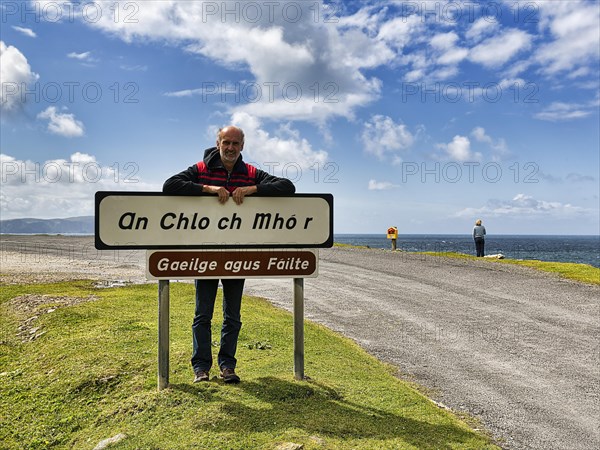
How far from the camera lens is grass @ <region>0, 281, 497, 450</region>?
12.8 feet

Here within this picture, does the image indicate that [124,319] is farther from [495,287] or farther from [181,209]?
[495,287]

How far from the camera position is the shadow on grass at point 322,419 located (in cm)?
396

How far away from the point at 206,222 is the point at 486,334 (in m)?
7.04

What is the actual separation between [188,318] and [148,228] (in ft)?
12.1

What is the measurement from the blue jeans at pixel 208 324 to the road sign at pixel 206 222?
46cm

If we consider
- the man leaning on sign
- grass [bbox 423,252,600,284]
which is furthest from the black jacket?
grass [bbox 423,252,600,284]

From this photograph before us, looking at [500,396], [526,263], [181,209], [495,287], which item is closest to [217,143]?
[181,209]

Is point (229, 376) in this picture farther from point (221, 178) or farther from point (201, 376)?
point (221, 178)

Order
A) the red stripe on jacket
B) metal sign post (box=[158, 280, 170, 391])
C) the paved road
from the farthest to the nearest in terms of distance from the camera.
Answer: the paved road < the red stripe on jacket < metal sign post (box=[158, 280, 170, 391])

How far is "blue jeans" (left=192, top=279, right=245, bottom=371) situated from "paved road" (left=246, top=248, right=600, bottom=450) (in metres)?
1.61

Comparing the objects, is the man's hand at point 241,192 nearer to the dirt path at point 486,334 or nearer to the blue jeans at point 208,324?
the blue jeans at point 208,324

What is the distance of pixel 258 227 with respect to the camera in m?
5.07

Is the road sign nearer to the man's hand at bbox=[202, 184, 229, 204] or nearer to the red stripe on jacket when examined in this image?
the man's hand at bbox=[202, 184, 229, 204]

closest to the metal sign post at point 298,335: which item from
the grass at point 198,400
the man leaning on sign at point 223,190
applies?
the grass at point 198,400
